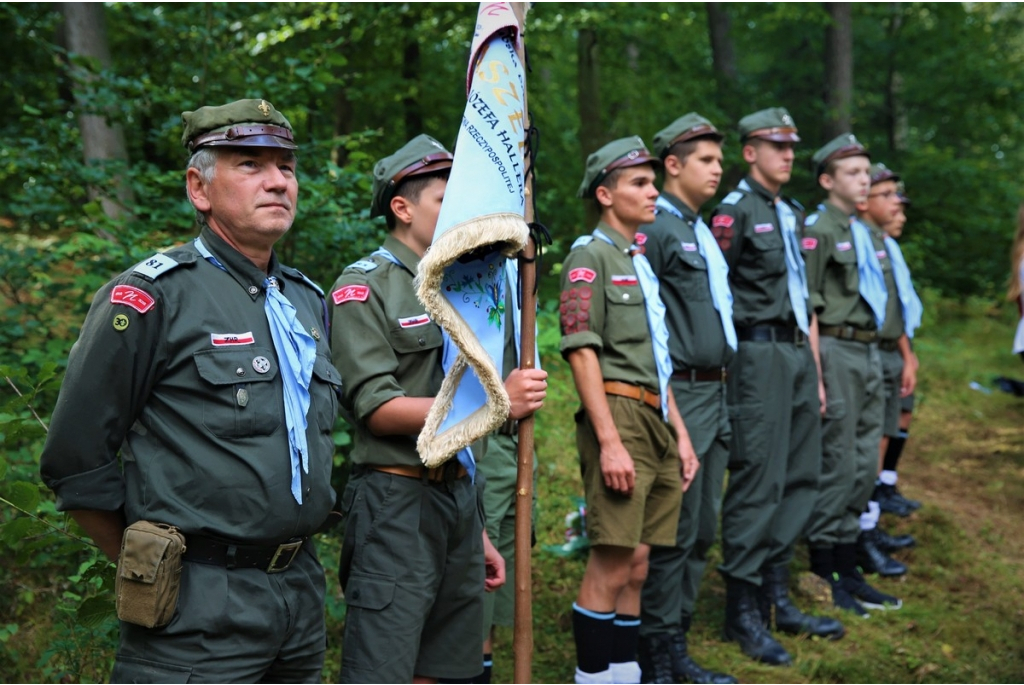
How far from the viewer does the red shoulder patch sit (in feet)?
8.61

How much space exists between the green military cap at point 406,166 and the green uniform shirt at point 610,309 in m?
1.16

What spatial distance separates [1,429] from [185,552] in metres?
1.08

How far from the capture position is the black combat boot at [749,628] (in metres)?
5.60

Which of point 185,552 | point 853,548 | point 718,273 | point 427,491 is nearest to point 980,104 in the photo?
point 853,548

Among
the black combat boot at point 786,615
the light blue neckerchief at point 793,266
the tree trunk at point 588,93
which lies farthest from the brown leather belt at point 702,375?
the tree trunk at point 588,93

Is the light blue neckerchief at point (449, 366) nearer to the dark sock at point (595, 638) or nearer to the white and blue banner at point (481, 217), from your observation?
the white and blue banner at point (481, 217)

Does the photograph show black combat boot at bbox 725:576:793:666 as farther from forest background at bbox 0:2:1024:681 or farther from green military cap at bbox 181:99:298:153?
green military cap at bbox 181:99:298:153

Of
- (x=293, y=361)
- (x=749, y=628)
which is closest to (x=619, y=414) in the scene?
(x=749, y=628)

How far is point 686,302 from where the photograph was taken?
5234mm

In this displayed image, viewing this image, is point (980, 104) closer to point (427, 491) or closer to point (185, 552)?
point (427, 491)

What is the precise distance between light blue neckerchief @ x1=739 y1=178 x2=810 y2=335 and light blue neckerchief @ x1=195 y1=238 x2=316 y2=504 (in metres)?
3.82

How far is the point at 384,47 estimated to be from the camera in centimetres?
1066

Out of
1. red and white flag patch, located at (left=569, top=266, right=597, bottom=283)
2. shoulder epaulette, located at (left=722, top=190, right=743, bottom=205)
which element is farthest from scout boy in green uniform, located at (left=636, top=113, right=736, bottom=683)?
shoulder epaulette, located at (left=722, top=190, right=743, bottom=205)

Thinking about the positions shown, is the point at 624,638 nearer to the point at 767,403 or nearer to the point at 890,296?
the point at 767,403
